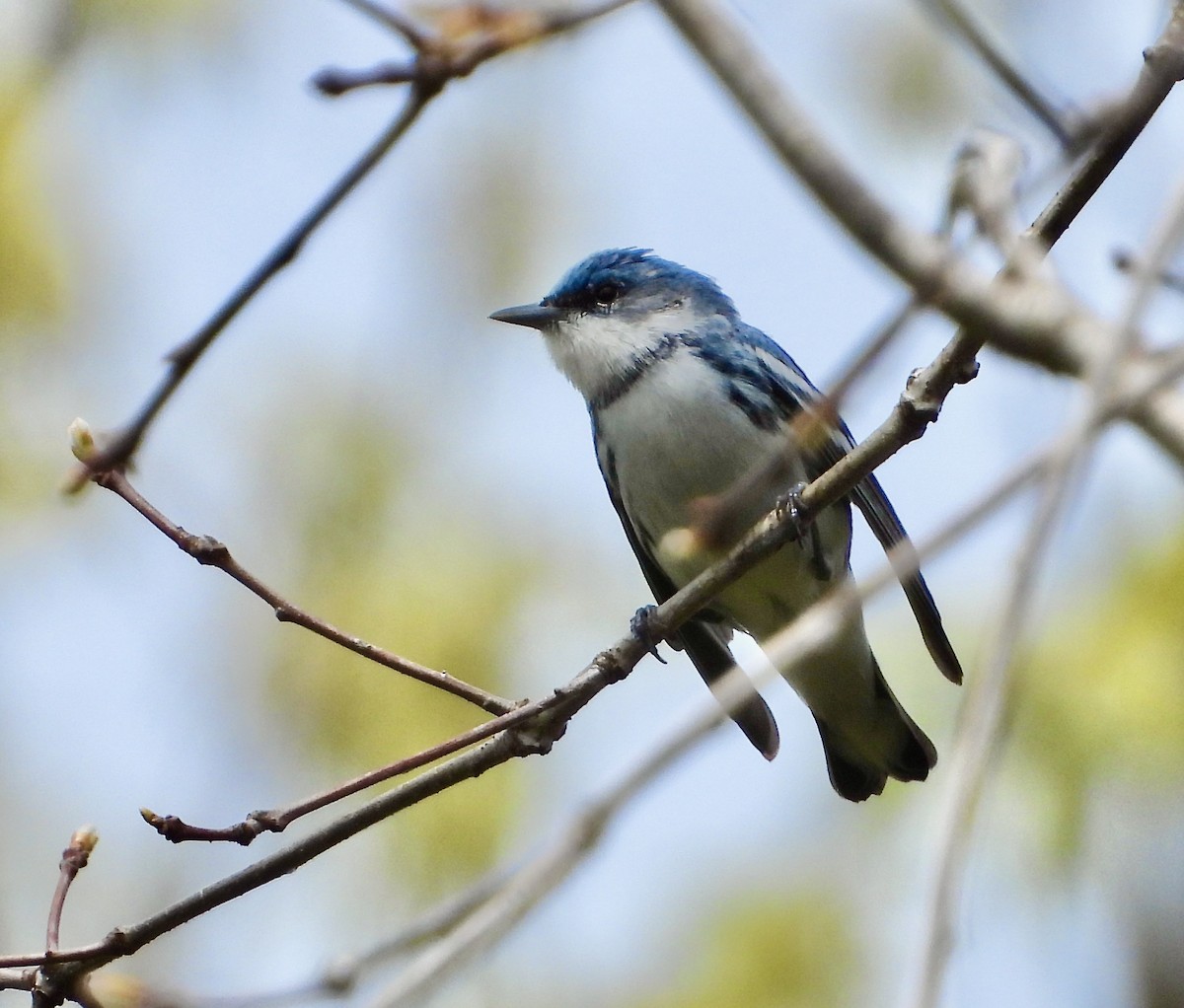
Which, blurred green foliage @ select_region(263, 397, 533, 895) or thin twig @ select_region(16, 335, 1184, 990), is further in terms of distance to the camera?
blurred green foliage @ select_region(263, 397, 533, 895)

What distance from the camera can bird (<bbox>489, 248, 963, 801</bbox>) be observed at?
508cm

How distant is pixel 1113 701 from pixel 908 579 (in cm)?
161

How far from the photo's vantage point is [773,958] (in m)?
6.98

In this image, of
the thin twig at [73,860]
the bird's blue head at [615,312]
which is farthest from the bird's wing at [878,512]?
the thin twig at [73,860]

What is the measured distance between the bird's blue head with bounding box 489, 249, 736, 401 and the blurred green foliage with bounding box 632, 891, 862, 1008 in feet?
10.1

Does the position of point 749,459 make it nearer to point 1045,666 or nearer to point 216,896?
point 1045,666

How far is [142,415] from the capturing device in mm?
2201

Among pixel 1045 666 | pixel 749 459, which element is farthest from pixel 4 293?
pixel 1045 666

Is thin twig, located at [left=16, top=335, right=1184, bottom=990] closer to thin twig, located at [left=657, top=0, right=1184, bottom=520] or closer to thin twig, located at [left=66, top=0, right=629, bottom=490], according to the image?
thin twig, located at [left=66, top=0, right=629, bottom=490]

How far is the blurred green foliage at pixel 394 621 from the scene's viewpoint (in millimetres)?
7328

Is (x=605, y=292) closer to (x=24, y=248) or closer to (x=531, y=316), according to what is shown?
(x=531, y=316)

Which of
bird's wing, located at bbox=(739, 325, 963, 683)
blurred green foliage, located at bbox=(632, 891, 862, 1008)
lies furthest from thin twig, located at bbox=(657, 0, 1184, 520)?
blurred green foliage, located at bbox=(632, 891, 862, 1008)

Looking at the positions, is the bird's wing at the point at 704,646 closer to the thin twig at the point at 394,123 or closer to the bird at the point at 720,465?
the bird at the point at 720,465

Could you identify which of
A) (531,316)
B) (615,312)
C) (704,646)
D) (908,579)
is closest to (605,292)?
(615,312)
